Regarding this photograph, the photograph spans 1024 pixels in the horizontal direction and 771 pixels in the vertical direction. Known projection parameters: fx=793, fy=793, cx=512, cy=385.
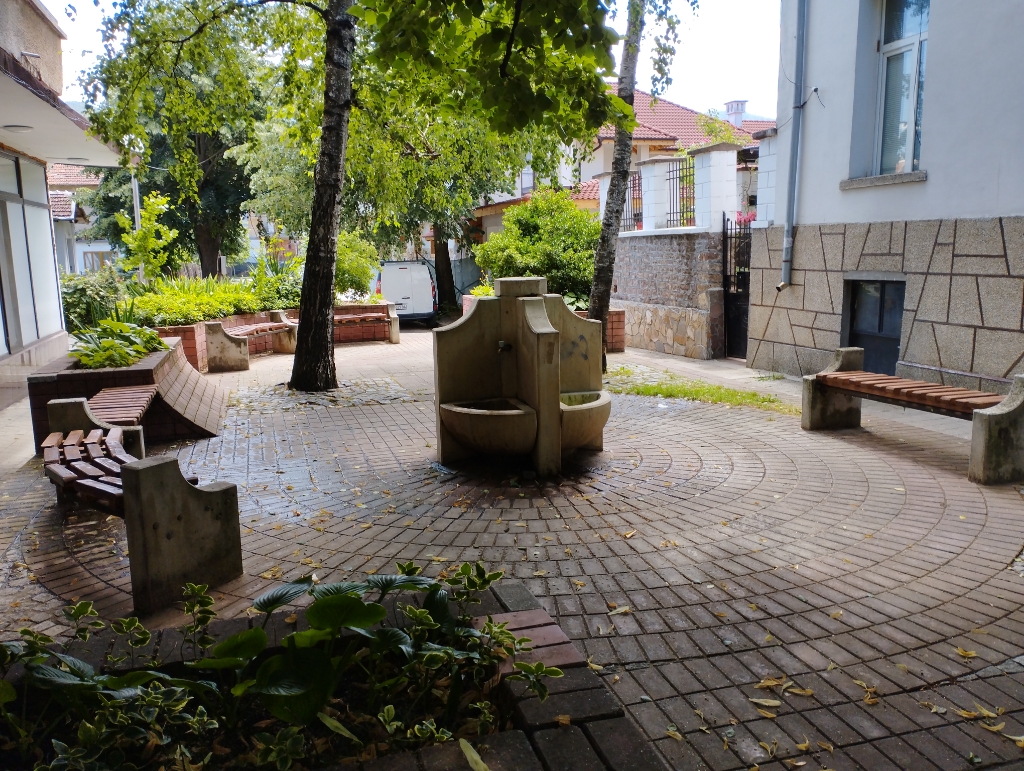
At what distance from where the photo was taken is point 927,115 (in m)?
8.23

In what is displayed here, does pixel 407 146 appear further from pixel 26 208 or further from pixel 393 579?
pixel 393 579

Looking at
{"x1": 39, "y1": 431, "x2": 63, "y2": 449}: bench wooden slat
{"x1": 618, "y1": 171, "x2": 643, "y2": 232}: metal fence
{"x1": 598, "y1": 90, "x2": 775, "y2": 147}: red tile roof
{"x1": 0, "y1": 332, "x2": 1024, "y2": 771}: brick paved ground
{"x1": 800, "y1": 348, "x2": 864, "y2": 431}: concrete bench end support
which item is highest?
{"x1": 598, "y1": 90, "x2": 775, "y2": 147}: red tile roof

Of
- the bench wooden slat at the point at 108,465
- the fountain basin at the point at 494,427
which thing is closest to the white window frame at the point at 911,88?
the fountain basin at the point at 494,427

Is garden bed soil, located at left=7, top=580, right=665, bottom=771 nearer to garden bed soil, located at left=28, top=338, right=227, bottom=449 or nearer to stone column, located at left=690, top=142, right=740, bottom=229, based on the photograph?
garden bed soil, located at left=28, top=338, right=227, bottom=449

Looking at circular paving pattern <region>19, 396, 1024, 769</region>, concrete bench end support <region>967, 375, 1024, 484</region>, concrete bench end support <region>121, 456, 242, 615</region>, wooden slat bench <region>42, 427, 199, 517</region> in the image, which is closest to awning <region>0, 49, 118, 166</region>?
wooden slat bench <region>42, 427, 199, 517</region>

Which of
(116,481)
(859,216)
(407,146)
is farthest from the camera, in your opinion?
(407,146)

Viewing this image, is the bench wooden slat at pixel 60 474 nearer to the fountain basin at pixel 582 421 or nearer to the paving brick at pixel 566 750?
the fountain basin at pixel 582 421

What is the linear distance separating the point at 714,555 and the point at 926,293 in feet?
18.0

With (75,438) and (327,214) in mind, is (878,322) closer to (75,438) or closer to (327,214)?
(327,214)

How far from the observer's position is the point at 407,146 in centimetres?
1220

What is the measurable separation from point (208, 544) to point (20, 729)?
2116 mm

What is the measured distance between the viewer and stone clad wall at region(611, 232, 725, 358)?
42.2 feet

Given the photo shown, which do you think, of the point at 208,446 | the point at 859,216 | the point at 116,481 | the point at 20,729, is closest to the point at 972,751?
the point at 20,729

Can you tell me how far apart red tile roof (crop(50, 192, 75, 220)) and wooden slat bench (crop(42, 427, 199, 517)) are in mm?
22318
